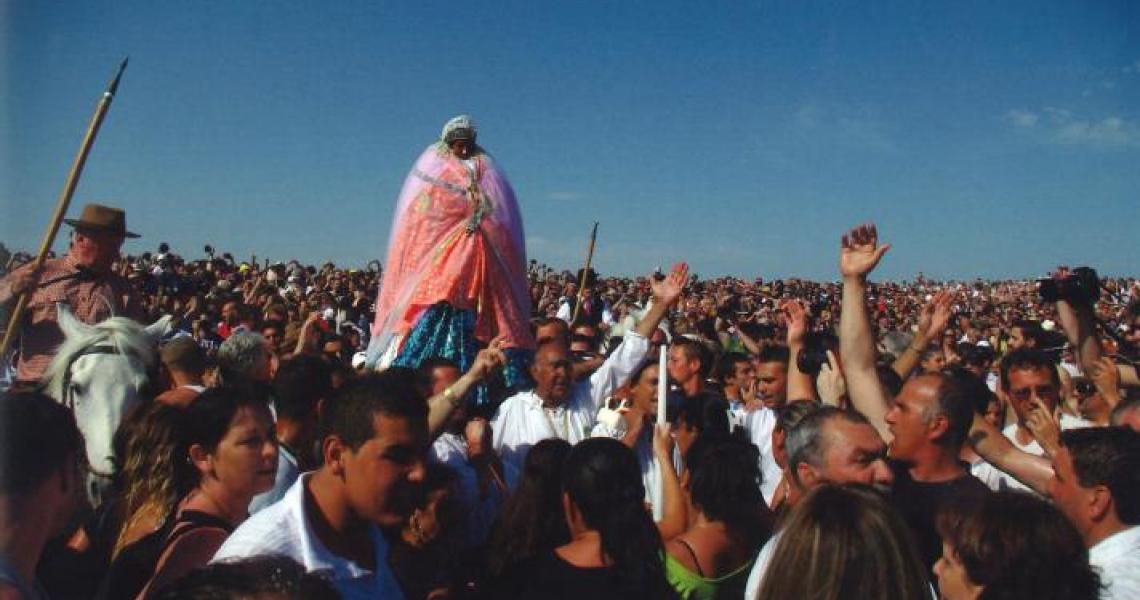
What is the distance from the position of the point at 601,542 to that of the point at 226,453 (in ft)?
4.10

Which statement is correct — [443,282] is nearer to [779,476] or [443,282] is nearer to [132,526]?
[779,476]

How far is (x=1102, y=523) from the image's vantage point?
2607 millimetres

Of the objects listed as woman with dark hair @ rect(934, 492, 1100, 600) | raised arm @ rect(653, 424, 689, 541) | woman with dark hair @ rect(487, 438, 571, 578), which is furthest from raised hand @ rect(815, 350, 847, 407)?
woman with dark hair @ rect(934, 492, 1100, 600)

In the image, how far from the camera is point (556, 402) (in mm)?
4570

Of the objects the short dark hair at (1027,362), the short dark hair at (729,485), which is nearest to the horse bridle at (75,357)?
the short dark hair at (729,485)

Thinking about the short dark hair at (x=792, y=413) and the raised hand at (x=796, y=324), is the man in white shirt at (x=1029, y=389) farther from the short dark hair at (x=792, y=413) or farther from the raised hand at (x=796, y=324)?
the short dark hair at (x=792, y=413)

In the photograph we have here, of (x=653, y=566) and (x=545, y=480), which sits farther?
(x=545, y=480)

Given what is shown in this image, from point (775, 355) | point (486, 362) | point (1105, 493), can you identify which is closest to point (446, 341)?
point (775, 355)

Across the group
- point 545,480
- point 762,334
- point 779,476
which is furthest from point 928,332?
point 762,334

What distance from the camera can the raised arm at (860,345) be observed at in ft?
13.1

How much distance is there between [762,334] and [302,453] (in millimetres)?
6474

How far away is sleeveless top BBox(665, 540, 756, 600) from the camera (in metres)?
2.90

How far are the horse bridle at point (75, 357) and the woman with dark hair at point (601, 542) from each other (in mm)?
2048

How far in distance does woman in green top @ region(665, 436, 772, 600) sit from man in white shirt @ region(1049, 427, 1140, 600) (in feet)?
3.32
